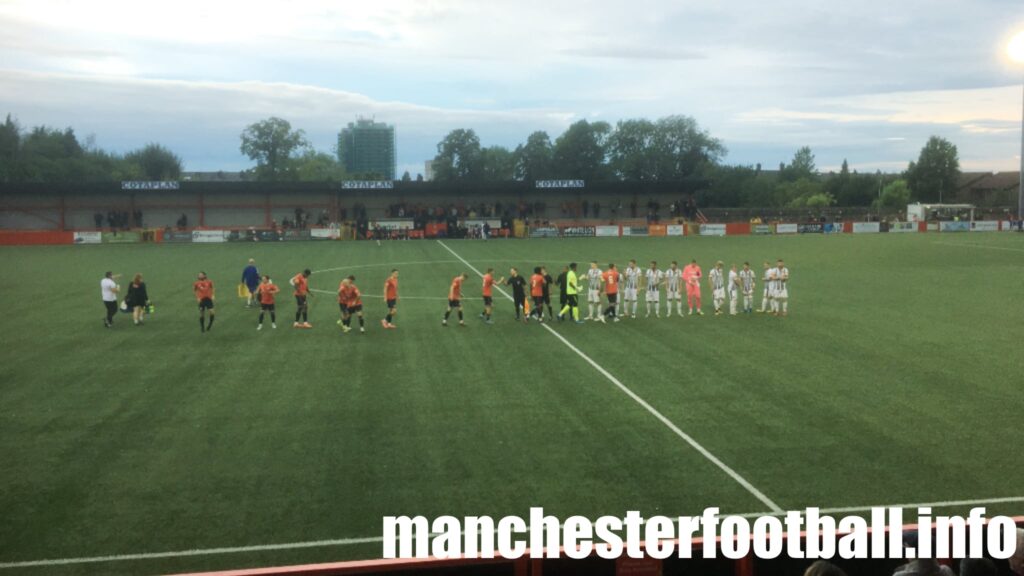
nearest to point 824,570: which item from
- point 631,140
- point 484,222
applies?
point 484,222

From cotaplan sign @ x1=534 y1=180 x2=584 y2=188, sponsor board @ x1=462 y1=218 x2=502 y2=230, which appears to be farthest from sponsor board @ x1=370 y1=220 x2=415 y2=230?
cotaplan sign @ x1=534 y1=180 x2=584 y2=188

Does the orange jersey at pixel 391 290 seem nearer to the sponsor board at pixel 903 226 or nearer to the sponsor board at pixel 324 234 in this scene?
the sponsor board at pixel 324 234

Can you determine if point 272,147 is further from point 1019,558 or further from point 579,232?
point 1019,558

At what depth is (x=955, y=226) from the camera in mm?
77625

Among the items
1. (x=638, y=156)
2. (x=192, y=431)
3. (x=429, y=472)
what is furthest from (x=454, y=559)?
(x=638, y=156)

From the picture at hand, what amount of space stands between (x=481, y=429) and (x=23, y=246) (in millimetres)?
60770

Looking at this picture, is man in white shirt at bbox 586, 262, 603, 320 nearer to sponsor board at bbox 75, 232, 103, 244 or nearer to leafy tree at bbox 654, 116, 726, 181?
sponsor board at bbox 75, 232, 103, 244

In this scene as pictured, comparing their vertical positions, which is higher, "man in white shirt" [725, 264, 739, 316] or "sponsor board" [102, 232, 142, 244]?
"sponsor board" [102, 232, 142, 244]

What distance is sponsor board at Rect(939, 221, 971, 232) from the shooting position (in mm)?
77250

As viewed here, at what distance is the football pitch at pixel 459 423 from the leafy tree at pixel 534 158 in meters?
96.5

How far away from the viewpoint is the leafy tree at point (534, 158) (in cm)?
12262

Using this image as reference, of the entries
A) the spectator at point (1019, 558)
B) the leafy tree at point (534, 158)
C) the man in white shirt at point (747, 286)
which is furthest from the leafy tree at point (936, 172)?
the spectator at point (1019, 558)

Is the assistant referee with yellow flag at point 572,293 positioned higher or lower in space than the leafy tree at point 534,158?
lower

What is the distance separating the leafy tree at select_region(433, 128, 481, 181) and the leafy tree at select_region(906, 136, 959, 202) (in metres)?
65.5
